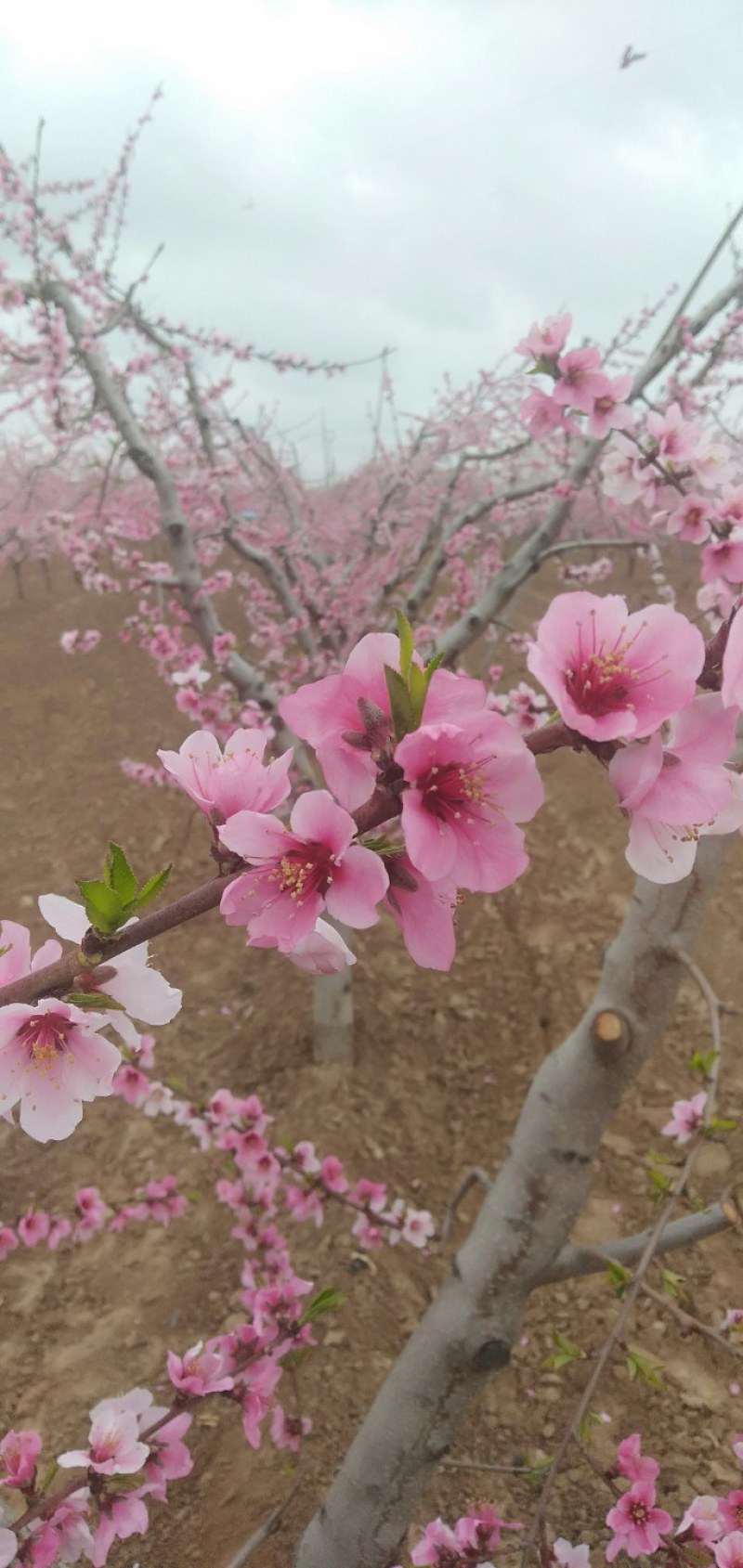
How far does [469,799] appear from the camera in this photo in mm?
644

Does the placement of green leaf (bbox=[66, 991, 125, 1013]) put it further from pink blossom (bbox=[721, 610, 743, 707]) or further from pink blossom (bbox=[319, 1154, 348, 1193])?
pink blossom (bbox=[319, 1154, 348, 1193])

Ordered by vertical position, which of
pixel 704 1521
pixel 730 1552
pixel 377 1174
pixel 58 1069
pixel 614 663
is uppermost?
pixel 614 663

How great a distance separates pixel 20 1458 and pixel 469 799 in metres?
1.63

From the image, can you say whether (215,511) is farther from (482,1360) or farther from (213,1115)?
(482,1360)

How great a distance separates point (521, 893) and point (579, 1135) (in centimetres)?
370

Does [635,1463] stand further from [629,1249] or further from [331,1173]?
[331,1173]

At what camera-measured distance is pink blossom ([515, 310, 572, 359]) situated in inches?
75.4

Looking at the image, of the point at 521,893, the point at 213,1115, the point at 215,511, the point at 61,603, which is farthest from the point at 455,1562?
the point at 61,603

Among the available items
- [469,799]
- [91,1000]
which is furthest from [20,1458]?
[469,799]

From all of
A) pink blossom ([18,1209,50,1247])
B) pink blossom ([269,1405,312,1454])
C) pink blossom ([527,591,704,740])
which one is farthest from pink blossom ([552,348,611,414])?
pink blossom ([18,1209,50,1247])

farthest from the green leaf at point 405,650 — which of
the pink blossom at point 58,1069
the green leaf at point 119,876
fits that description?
the pink blossom at point 58,1069

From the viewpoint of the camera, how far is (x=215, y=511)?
641 cm

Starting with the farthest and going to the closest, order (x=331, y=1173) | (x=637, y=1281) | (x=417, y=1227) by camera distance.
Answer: (x=417, y=1227) → (x=331, y=1173) → (x=637, y=1281)

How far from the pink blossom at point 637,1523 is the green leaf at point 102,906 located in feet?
5.99
